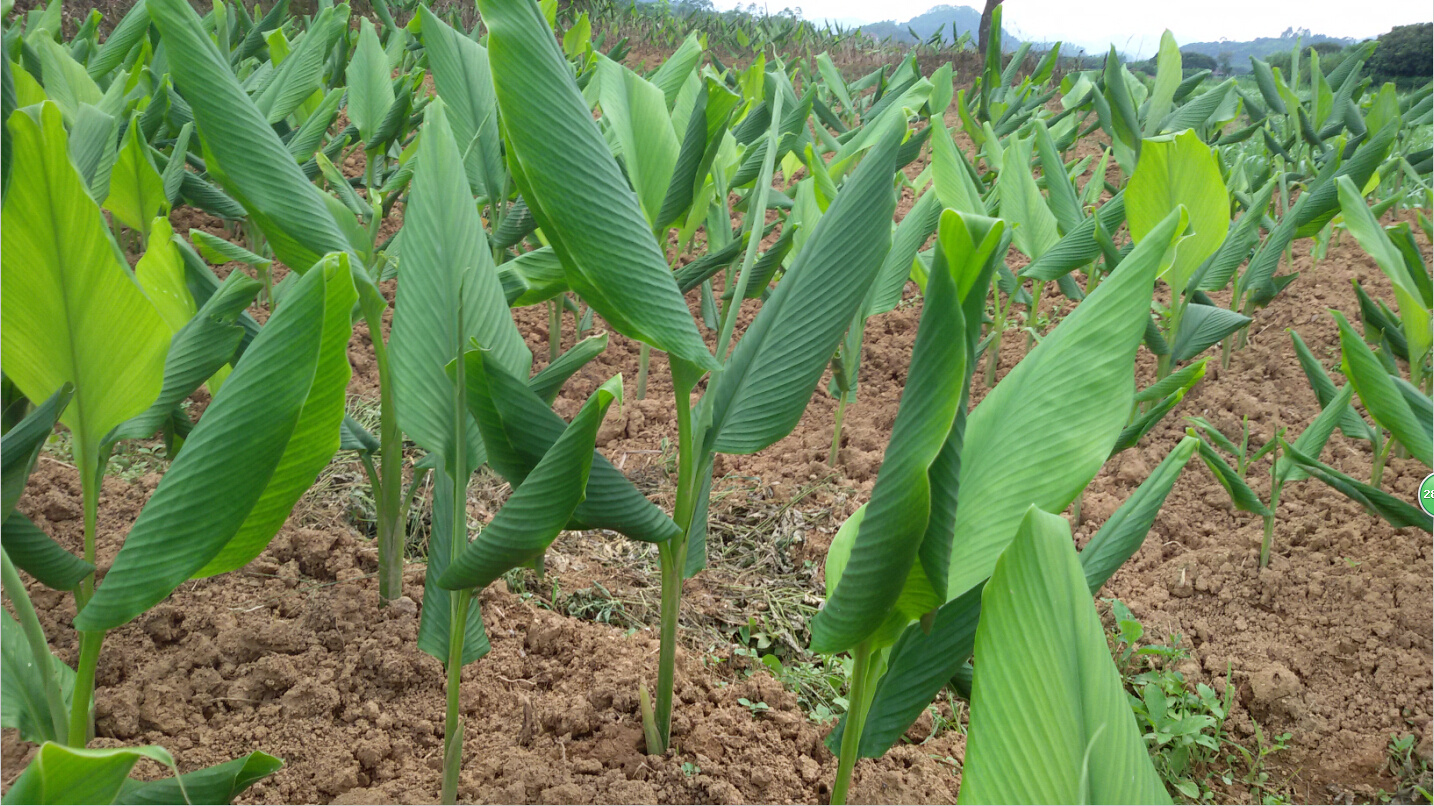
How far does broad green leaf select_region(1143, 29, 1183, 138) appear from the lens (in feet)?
7.93

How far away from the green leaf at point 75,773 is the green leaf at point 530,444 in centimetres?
33

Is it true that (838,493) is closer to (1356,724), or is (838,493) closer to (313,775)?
(1356,724)

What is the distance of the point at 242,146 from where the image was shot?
3.15 feet

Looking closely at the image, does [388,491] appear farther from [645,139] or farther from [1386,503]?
[1386,503]

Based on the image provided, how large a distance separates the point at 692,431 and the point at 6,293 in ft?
1.99

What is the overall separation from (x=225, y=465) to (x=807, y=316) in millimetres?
511

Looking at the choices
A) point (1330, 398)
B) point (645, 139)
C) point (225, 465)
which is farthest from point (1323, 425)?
point (225, 465)

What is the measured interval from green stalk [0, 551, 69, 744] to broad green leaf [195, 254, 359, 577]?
0.38 ft

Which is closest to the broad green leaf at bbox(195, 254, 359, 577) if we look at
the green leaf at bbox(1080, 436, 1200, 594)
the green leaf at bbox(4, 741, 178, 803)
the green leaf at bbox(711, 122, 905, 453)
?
the green leaf at bbox(4, 741, 178, 803)

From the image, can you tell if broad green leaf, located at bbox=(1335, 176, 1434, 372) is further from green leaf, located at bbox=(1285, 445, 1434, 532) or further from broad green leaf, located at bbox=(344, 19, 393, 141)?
broad green leaf, located at bbox=(344, 19, 393, 141)

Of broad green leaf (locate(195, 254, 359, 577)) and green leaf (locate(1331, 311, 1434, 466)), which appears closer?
broad green leaf (locate(195, 254, 359, 577))

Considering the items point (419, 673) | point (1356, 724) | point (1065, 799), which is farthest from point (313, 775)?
point (1356, 724)

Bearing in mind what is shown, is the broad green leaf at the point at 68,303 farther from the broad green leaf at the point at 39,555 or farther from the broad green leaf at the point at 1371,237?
the broad green leaf at the point at 1371,237

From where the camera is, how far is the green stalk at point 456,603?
2.71 feet
